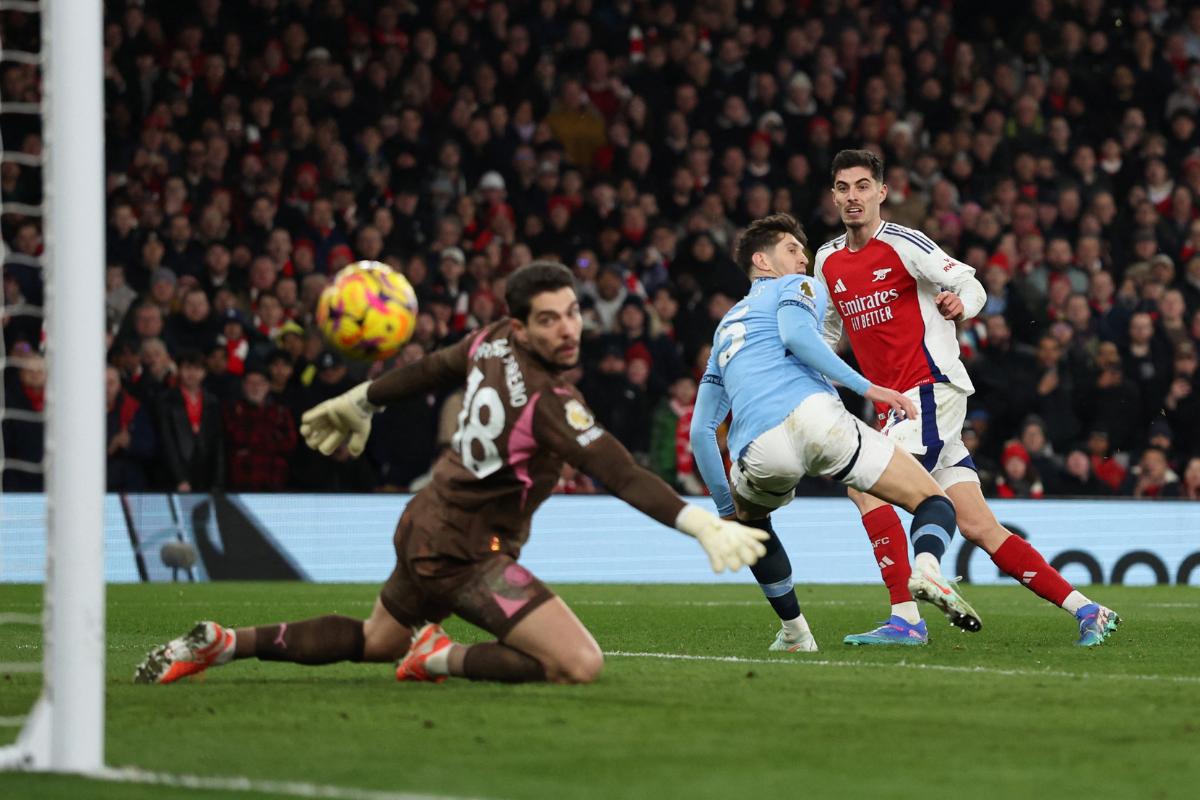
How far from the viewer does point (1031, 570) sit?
8.73 metres

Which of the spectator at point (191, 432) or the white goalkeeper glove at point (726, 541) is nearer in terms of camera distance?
the white goalkeeper glove at point (726, 541)

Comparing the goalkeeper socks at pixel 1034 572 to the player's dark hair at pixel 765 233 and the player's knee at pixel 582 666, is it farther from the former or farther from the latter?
the player's knee at pixel 582 666

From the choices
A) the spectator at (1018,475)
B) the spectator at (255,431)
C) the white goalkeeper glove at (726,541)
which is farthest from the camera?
the spectator at (1018,475)

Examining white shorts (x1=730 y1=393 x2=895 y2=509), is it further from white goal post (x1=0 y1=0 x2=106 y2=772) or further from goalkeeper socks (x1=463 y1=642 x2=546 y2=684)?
white goal post (x1=0 y1=0 x2=106 y2=772)

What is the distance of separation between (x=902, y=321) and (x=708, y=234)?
29.1 ft

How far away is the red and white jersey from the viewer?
900 cm

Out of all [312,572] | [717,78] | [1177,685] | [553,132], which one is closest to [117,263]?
[312,572]

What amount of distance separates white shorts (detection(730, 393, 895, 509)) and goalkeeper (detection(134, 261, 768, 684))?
5.53 ft

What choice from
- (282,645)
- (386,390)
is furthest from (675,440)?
(282,645)

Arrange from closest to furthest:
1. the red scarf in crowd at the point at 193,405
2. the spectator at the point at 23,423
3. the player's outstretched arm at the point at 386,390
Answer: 1. the player's outstretched arm at the point at 386,390
2. the spectator at the point at 23,423
3. the red scarf in crowd at the point at 193,405

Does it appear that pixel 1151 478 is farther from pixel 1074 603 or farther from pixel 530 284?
pixel 530 284

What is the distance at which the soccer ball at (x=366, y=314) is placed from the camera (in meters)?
7.28

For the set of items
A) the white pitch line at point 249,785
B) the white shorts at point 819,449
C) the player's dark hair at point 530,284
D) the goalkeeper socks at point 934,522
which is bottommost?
the white pitch line at point 249,785

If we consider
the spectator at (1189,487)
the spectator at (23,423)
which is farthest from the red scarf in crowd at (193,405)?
the spectator at (1189,487)
